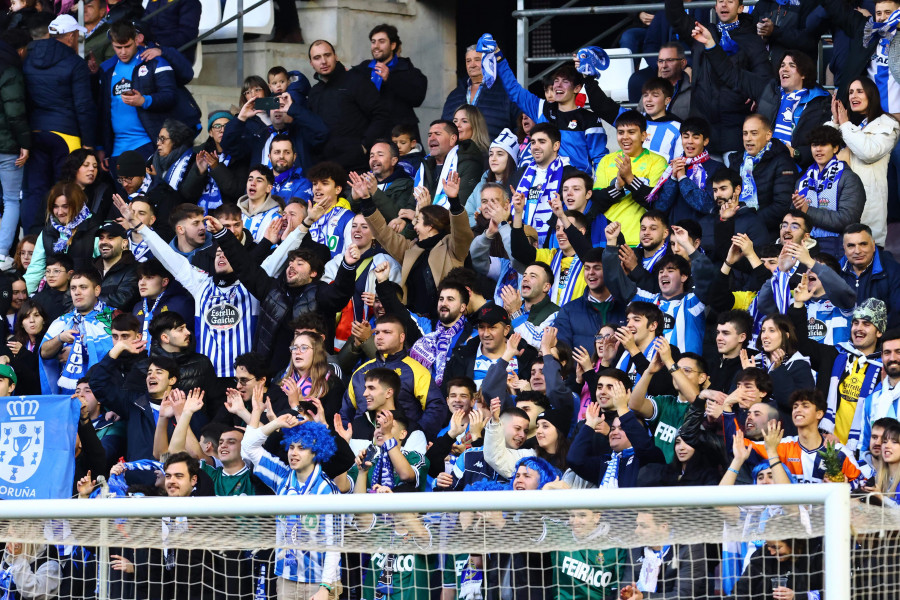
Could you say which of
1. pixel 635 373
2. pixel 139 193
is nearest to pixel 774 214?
pixel 635 373

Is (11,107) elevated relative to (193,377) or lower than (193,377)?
elevated

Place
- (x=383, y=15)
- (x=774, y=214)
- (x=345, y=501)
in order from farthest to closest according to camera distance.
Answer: (x=383, y=15) < (x=774, y=214) < (x=345, y=501)

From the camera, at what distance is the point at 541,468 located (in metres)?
9.36

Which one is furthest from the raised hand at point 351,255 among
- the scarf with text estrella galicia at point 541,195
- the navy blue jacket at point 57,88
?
the navy blue jacket at point 57,88

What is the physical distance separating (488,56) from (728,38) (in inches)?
70.7

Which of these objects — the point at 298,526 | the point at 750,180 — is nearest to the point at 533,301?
the point at 750,180

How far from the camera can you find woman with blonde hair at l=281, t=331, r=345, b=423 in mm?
11141

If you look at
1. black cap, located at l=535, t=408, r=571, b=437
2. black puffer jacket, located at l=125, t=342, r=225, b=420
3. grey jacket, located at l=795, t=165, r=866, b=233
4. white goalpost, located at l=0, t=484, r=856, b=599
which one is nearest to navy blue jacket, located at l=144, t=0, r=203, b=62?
black puffer jacket, located at l=125, t=342, r=225, b=420

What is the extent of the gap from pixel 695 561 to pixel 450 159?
18.5ft

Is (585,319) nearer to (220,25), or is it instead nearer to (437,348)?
(437,348)

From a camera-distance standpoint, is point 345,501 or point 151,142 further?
point 151,142

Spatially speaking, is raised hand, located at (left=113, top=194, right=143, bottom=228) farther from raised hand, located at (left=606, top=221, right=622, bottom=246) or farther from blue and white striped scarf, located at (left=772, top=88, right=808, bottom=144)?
blue and white striped scarf, located at (left=772, top=88, right=808, bottom=144)

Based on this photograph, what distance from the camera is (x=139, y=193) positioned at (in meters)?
→ 13.6

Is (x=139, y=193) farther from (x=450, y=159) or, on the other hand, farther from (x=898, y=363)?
(x=898, y=363)
